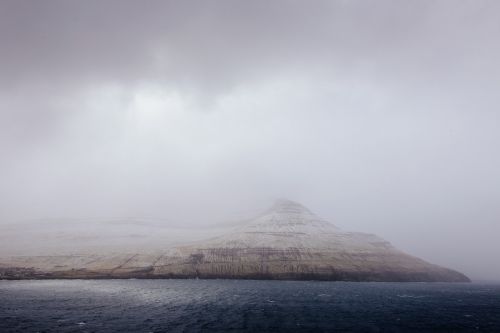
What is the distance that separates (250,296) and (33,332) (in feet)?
227

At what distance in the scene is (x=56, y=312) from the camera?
8581 cm

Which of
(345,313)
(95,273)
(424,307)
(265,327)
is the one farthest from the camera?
(95,273)

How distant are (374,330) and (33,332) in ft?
222

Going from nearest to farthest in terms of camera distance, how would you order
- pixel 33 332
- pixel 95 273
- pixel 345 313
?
pixel 33 332 < pixel 345 313 < pixel 95 273

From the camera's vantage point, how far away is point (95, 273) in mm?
191625

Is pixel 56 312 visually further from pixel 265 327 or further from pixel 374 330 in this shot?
pixel 374 330

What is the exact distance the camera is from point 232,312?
297ft

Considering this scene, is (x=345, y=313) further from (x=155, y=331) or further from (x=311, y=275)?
(x=311, y=275)

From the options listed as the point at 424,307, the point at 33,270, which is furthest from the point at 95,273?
the point at 424,307

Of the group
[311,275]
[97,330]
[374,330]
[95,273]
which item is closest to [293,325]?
[374,330]

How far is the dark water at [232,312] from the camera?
7425cm

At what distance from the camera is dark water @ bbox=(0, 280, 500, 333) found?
7425cm

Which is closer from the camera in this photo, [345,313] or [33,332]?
[33,332]

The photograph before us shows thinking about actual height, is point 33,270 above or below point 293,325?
above
